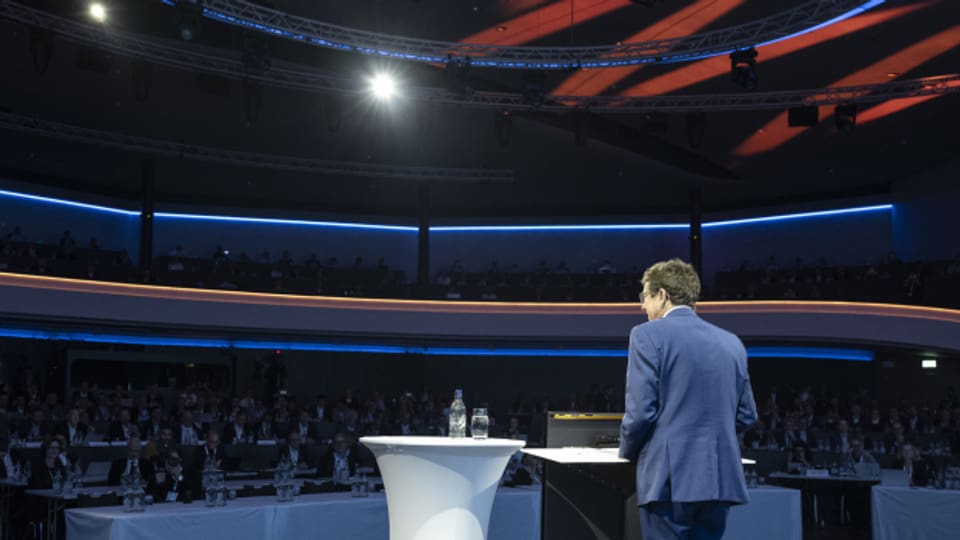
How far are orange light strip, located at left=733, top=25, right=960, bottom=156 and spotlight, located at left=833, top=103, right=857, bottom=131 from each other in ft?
1.29

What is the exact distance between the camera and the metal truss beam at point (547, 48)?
35.0 ft

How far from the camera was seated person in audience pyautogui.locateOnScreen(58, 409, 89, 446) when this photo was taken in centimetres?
1109

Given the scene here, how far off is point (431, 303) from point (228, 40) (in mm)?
7525

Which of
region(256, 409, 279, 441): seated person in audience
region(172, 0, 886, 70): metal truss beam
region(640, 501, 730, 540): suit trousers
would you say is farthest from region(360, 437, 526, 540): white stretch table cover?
region(256, 409, 279, 441): seated person in audience

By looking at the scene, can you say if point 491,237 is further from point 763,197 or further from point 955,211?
point 955,211

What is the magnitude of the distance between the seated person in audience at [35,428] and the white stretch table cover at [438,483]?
8925mm

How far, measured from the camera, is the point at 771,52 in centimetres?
1266

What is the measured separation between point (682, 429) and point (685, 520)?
28 centimetres

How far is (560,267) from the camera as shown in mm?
21703

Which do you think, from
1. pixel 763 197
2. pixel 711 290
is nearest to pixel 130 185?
pixel 711 290

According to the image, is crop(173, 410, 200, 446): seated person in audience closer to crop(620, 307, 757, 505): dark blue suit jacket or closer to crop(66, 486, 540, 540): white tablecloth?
crop(66, 486, 540, 540): white tablecloth

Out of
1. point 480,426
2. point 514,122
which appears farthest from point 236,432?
point 480,426

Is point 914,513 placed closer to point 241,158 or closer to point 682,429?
point 682,429

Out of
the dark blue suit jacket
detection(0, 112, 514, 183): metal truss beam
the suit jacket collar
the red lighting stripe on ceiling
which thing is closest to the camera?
the dark blue suit jacket
